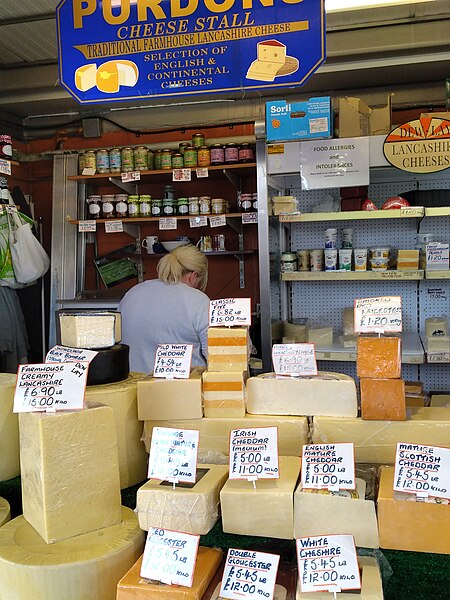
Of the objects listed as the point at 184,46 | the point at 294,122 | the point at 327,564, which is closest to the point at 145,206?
the point at 294,122

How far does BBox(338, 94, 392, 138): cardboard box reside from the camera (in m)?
3.70

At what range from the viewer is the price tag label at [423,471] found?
135 cm

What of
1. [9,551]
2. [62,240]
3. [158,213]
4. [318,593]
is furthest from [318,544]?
[62,240]

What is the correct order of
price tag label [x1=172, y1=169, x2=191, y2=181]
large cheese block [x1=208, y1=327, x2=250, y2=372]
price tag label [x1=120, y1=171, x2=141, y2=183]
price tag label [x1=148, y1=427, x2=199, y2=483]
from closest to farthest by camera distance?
price tag label [x1=148, y1=427, x2=199, y2=483], large cheese block [x1=208, y1=327, x2=250, y2=372], price tag label [x1=172, y1=169, x2=191, y2=181], price tag label [x1=120, y1=171, x2=141, y2=183]

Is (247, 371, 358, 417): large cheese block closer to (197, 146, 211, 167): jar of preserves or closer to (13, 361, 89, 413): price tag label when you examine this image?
(13, 361, 89, 413): price tag label

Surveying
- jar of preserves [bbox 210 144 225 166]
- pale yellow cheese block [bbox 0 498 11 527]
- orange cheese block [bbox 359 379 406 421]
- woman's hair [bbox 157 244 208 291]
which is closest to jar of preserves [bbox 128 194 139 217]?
jar of preserves [bbox 210 144 225 166]

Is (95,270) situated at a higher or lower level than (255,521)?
higher

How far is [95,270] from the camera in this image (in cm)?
598

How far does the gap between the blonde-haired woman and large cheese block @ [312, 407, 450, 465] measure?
4.66 feet

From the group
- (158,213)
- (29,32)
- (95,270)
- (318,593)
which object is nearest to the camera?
(318,593)

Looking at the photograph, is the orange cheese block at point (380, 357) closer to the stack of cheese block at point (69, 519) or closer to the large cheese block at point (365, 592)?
the large cheese block at point (365, 592)

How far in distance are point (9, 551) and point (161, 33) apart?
2267 millimetres

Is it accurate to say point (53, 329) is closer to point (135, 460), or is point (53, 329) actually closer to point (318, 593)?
point (135, 460)

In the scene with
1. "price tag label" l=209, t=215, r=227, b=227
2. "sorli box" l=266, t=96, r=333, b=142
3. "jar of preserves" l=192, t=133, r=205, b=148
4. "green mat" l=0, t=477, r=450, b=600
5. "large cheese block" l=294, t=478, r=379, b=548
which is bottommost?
"green mat" l=0, t=477, r=450, b=600
